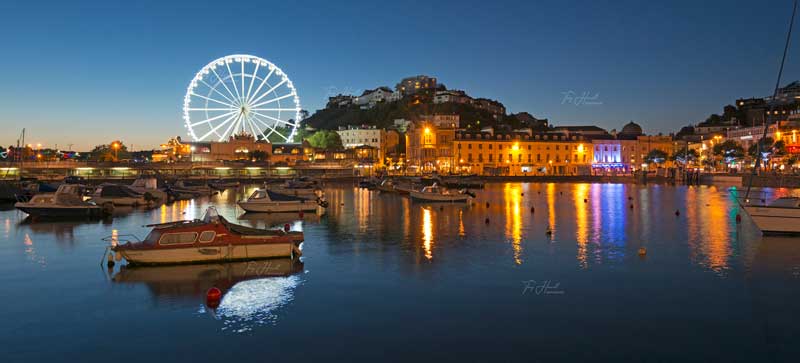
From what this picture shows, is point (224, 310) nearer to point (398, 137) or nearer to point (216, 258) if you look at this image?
point (216, 258)

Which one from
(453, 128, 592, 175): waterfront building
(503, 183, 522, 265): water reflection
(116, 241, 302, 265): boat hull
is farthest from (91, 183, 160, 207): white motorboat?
(453, 128, 592, 175): waterfront building

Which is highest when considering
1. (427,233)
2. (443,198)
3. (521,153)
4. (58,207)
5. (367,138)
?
(367,138)

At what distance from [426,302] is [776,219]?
23126 millimetres

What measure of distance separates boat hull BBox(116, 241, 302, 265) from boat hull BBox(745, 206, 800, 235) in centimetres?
2519

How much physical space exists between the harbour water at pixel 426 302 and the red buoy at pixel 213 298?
202 mm

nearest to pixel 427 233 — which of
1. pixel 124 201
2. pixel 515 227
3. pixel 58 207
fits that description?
pixel 515 227

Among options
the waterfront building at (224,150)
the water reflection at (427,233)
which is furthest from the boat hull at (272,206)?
the waterfront building at (224,150)

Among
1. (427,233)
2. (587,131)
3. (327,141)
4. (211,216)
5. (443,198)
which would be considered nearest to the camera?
(211,216)

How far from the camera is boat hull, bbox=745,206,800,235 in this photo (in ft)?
99.6

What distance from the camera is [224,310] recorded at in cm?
1662

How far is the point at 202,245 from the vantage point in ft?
72.9

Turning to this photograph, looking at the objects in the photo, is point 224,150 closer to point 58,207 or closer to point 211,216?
point 58,207

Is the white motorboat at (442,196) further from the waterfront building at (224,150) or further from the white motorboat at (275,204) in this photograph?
the waterfront building at (224,150)

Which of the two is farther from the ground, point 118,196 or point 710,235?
point 118,196
